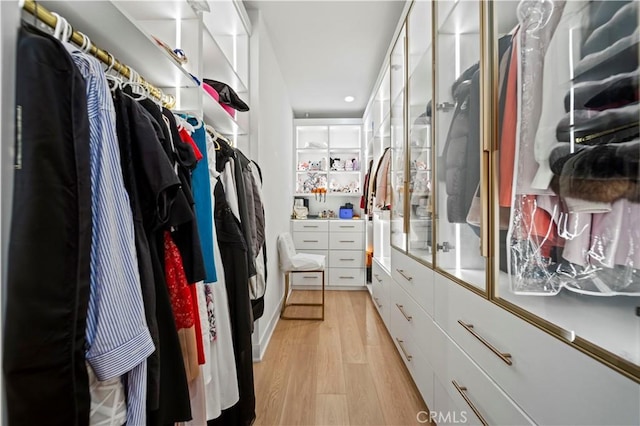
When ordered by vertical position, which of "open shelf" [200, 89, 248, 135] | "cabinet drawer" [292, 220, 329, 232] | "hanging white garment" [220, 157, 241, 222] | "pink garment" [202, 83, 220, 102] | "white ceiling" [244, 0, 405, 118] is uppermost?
"white ceiling" [244, 0, 405, 118]

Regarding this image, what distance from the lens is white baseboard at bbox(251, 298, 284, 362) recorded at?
2086mm

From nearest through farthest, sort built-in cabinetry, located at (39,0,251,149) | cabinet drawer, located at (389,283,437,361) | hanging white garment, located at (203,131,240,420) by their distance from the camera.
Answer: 1. built-in cabinetry, located at (39,0,251,149)
2. hanging white garment, located at (203,131,240,420)
3. cabinet drawer, located at (389,283,437,361)

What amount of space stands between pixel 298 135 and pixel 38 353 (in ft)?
14.2

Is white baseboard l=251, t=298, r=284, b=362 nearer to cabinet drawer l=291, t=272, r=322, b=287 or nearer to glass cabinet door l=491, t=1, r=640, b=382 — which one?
cabinet drawer l=291, t=272, r=322, b=287

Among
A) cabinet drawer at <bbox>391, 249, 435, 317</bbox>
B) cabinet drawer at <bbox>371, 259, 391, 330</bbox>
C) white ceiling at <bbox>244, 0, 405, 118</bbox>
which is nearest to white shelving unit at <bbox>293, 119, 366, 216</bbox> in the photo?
white ceiling at <bbox>244, 0, 405, 118</bbox>

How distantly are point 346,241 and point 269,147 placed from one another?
187 cm

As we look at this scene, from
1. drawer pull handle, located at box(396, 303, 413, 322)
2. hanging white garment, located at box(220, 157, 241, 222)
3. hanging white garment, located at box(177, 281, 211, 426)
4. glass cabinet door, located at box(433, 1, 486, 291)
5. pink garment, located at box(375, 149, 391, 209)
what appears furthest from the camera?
pink garment, located at box(375, 149, 391, 209)

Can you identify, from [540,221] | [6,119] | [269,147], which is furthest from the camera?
[269,147]

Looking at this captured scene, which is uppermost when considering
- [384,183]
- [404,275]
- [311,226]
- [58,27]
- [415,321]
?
[58,27]

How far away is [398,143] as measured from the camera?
231 centimetres

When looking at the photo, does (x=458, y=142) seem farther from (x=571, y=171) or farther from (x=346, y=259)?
(x=346, y=259)

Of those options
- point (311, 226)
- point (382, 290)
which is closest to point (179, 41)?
point (382, 290)

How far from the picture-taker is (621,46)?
0.64 m

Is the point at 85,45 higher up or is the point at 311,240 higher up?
the point at 85,45
